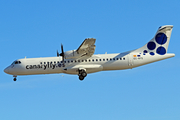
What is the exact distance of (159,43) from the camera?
105 ft

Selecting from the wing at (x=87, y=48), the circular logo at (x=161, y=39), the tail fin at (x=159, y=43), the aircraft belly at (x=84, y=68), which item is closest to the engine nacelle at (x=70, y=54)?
the wing at (x=87, y=48)

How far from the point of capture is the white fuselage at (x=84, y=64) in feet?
98.7

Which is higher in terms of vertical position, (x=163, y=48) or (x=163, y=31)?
(x=163, y=31)

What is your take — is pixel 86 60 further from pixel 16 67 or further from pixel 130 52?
pixel 16 67

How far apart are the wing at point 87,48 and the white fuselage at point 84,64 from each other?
0.91 meters

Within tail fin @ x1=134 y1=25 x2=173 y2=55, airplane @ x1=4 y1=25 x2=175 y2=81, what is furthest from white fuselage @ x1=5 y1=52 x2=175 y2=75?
tail fin @ x1=134 y1=25 x2=173 y2=55

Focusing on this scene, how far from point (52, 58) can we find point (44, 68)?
1523mm

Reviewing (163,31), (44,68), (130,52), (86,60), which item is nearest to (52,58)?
(44,68)

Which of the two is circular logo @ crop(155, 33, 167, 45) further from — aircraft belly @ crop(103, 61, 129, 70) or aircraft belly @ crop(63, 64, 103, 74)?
aircraft belly @ crop(63, 64, 103, 74)

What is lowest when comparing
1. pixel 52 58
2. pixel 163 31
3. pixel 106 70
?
pixel 106 70

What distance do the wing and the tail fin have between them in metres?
6.01

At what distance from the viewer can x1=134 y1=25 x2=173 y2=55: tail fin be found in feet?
103

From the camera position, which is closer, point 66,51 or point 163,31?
point 66,51

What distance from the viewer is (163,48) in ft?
104
